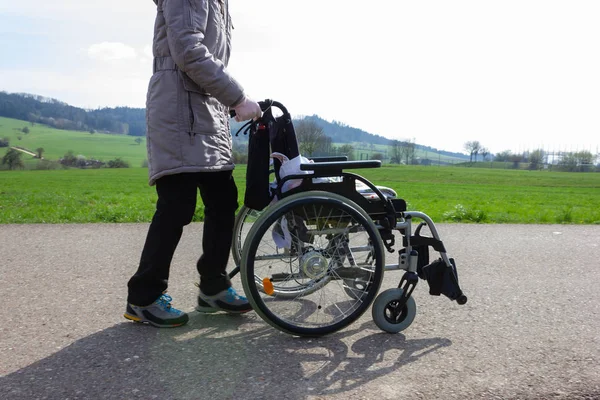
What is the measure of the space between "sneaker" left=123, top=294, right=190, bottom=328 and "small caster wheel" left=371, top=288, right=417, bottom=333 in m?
1.21

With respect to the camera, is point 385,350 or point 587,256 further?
point 587,256

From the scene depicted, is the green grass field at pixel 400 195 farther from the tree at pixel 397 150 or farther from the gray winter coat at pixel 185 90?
the tree at pixel 397 150

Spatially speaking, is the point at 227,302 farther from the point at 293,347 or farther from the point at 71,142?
the point at 71,142

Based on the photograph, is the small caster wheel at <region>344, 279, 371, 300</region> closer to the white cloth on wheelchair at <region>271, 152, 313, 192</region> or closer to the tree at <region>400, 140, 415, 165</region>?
the white cloth on wheelchair at <region>271, 152, 313, 192</region>

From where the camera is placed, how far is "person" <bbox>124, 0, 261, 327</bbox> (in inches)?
114

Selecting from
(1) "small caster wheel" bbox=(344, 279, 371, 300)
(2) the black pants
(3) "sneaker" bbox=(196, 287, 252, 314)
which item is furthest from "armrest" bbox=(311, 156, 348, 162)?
(3) "sneaker" bbox=(196, 287, 252, 314)

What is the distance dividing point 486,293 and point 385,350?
1.53m

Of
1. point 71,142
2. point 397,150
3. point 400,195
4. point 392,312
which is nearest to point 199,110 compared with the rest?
point 392,312

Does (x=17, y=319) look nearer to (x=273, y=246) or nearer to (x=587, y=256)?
(x=273, y=246)

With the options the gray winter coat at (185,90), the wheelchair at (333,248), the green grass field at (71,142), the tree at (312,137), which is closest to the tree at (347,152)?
the tree at (312,137)

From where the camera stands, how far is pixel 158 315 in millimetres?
3184

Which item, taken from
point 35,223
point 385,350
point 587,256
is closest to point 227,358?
point 385,350

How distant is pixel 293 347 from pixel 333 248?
63 centimetres

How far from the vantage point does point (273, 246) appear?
315 centimetres
